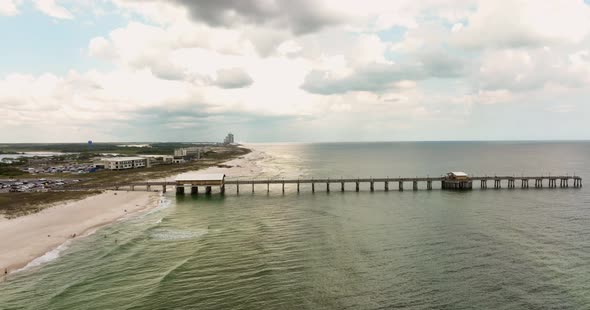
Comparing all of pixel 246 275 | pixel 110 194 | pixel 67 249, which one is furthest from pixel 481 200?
pixel 110 194

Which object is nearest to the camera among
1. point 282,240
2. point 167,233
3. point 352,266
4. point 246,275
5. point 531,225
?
point 246,275

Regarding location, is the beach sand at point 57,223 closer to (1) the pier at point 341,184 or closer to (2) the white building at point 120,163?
(1) the pier at point 341,184

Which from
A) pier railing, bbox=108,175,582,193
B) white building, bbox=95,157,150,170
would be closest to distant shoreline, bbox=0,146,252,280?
pier railing, bbox=108,175,582,193

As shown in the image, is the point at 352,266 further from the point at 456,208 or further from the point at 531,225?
the point at 456,208

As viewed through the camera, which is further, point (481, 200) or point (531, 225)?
point (481, 200)

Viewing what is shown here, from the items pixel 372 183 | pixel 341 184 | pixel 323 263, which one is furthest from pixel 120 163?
pixel 323 263

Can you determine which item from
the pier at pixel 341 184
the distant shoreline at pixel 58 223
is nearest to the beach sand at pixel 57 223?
the distant shoreline at pixel 58 223
